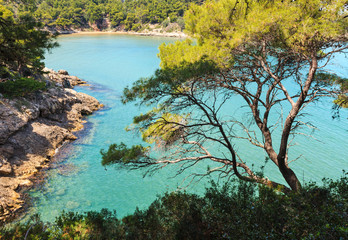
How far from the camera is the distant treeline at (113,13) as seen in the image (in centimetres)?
7019

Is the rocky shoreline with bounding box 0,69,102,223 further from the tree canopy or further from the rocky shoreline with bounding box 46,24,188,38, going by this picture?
the rocky shoreline with bounding box 46,24,188,38

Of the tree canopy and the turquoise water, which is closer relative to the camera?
the tree canopy

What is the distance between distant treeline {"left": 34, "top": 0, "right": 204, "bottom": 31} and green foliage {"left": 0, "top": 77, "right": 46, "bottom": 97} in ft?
199

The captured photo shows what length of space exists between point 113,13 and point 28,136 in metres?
77.6

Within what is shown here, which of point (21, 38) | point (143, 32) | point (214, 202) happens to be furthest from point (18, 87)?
Result: point (143, 32)

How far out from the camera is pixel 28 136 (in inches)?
412

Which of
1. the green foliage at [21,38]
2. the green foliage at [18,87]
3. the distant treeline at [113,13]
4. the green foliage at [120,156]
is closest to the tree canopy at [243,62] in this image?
the green foliage at [120,156]

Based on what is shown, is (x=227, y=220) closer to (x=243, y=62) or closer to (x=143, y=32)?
(x=243, y=62)

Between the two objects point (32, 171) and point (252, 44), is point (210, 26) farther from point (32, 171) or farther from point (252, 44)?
point (32, 171)

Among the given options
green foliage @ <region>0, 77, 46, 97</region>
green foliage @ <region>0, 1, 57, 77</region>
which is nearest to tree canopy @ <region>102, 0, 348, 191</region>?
green foliage @ <region>0, 1, 57, 77</region>

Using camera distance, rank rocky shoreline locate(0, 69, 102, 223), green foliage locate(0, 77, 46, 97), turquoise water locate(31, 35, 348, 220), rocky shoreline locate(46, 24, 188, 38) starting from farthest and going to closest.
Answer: rocky shoreline locate(46, 24, 188, 38) < green foliage locate(0, 77, 46, 97) < turquoise water locate(31, 35, 348, 220) < rocky shoreline locate(0, 69, 102, 223)

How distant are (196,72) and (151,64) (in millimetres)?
26828

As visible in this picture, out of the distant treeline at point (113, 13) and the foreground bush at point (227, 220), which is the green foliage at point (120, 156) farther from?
the distant treeline at point (113, 13)

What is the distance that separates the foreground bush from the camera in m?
3.30
